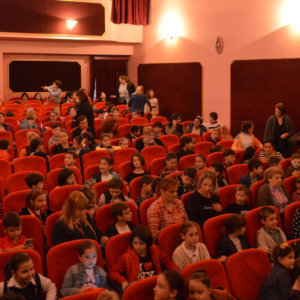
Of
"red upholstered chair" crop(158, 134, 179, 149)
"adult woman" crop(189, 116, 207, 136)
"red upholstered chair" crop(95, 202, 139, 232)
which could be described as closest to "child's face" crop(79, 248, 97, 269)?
"red upholstered chair" crop(95, 202, 139, 232)

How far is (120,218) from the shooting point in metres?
4.25

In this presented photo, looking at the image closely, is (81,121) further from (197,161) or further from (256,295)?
(256,295)

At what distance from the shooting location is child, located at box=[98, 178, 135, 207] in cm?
485

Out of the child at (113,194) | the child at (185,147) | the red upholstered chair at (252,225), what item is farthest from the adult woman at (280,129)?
the child at (113,194)

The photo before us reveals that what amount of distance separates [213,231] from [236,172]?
215 centimetres

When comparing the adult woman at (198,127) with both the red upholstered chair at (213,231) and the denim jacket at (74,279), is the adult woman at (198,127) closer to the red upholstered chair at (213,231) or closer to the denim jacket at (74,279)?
the red upholstered chair at (213,231)

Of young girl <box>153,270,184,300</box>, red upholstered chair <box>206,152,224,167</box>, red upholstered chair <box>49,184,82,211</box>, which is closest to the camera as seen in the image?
young girl <box>153,270,184,300</box>

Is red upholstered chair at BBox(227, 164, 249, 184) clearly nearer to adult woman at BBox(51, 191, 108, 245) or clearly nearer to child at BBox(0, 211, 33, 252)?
adult woman at BBox(51, 191, 108, 245)

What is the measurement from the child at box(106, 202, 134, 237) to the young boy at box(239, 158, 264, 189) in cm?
200

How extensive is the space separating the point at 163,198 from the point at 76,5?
1088cm

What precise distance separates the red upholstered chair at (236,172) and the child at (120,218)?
2240 mm

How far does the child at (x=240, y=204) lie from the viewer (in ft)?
16.0

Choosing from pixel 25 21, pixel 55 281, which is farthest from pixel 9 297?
pixel 25 21

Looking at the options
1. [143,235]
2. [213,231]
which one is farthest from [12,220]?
[213,231]
